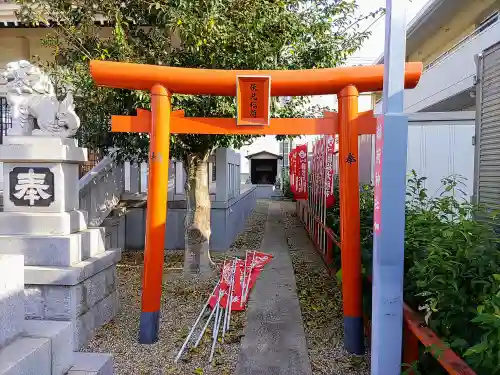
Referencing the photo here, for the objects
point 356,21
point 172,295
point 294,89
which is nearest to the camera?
point 294,89

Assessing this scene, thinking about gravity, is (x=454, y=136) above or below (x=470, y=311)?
above

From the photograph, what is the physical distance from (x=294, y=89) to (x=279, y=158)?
892 inches

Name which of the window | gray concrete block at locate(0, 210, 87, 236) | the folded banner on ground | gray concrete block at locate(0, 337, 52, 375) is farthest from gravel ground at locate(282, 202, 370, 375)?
the window

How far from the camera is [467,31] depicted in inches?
527

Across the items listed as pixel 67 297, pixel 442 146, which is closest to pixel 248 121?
pixel 67 297

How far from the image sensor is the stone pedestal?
4.36 m

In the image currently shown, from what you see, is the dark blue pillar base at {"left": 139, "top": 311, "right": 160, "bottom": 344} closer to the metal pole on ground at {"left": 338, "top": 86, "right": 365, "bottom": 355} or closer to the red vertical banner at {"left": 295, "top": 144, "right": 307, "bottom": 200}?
the metal pole on ground at {"left": 338, "top": 86, "right": 365, "bottom": 355}

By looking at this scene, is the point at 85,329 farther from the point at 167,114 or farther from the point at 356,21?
the point at 356,21

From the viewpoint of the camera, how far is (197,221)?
7223 millimetres

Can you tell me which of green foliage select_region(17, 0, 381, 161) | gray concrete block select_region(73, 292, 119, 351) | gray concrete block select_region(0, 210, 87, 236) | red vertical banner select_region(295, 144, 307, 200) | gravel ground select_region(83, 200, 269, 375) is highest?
green foliage select_region(17, 0, 381, 161)

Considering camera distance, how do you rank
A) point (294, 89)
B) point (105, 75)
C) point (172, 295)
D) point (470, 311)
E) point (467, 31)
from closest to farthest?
point (470, 311) < point (105, 75) < point (294, 89) < point (172, 295) < point (467, 31)

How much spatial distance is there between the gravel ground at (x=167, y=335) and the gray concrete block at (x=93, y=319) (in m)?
0.07

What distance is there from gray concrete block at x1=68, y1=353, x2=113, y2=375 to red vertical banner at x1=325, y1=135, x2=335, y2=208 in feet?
16.7

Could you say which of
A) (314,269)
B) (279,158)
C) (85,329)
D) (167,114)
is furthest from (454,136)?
(279,158)
